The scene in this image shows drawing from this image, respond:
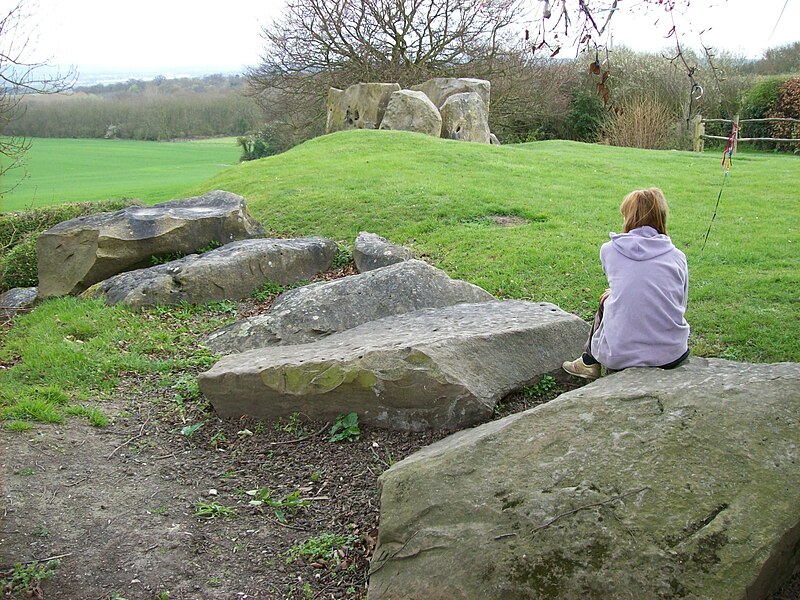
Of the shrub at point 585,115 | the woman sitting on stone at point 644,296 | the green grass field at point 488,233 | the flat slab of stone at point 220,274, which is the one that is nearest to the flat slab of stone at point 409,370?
the woman sitting on stone at point 644,296

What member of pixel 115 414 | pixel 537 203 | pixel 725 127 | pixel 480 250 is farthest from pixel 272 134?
pixel 115 414

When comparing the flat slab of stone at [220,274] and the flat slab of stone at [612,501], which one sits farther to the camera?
the flat slab of stone at [220,274]

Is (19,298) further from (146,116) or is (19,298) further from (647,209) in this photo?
(146,116)

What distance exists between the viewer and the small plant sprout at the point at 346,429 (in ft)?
16.1

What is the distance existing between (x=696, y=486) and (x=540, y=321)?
2.40m

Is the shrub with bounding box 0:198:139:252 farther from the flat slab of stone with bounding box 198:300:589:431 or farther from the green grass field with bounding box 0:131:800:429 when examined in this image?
the flat slab of stone with bounding box 198:300:589:431

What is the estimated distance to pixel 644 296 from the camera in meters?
4.41

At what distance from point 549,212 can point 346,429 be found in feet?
22.6

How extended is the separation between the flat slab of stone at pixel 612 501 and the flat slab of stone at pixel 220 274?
191 inches

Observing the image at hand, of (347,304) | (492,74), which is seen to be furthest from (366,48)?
(347,304)

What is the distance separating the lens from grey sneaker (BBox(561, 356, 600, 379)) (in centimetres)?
496

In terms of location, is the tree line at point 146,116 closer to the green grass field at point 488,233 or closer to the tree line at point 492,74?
the tree line at point 492,74

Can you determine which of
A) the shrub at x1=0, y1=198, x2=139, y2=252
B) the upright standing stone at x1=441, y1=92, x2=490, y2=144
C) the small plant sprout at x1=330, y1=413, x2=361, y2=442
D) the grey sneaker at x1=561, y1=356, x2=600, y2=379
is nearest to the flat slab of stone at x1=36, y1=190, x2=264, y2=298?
the shrub at x1=0, y1=198, x2=139, y2=252

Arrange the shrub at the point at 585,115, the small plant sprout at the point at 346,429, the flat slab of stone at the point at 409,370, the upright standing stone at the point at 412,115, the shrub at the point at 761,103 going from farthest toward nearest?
the shrub at the point at 585,115, the shrub at the point at 761,103, the upright standing stone at the point at 412,115, the small plant sprout at the point at 346,429, the flat slab of stone at the point at 409,370
